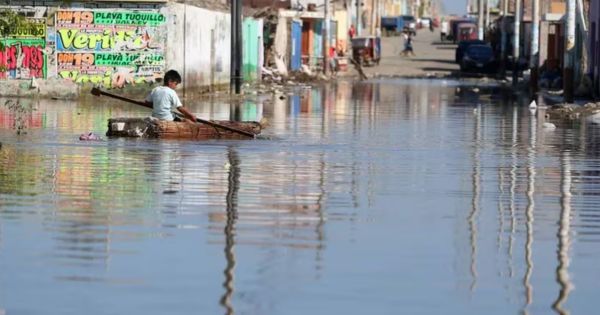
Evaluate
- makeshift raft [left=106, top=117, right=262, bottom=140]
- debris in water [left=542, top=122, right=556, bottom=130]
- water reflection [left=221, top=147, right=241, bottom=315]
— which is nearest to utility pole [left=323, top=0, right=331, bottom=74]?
debris in water [left=542, top=122, right=556, bottom=130]

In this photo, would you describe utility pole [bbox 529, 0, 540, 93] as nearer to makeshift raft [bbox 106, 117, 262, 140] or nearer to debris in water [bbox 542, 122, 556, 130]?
debris in water [bbox 542, 122, 556, 130]

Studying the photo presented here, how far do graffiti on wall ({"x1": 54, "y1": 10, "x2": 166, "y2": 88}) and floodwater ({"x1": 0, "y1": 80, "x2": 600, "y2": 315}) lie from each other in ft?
48.9

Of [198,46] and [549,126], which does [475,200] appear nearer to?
[549,126]

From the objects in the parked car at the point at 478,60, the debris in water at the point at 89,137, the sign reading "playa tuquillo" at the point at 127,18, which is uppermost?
the sign reading "playa tuquillo" at the point at 127,18

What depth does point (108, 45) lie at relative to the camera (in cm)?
4159

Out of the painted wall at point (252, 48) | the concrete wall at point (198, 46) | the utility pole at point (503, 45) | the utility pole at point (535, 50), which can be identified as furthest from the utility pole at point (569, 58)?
the utility pole at point (503, 45)

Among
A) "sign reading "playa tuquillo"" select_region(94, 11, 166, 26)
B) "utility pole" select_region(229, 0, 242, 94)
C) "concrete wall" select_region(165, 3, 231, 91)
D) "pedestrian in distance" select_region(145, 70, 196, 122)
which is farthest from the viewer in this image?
"utility pole" select_region(229, 0, 242, 94)

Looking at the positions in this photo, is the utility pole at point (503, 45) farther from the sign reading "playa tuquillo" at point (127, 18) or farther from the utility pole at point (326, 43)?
the sign reading "playa tuquillo" at point (127, 18)

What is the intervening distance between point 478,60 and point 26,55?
4349 cm

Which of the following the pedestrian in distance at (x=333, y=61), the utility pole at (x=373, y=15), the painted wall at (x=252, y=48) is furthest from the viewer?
the utility pole at (x=373, y=15)

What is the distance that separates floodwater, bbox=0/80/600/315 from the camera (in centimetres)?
996

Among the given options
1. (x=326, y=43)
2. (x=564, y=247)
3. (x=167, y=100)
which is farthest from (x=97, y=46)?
(x=564, y=247)

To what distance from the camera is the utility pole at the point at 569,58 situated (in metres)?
41.4

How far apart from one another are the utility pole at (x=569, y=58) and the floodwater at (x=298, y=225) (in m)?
15.0
